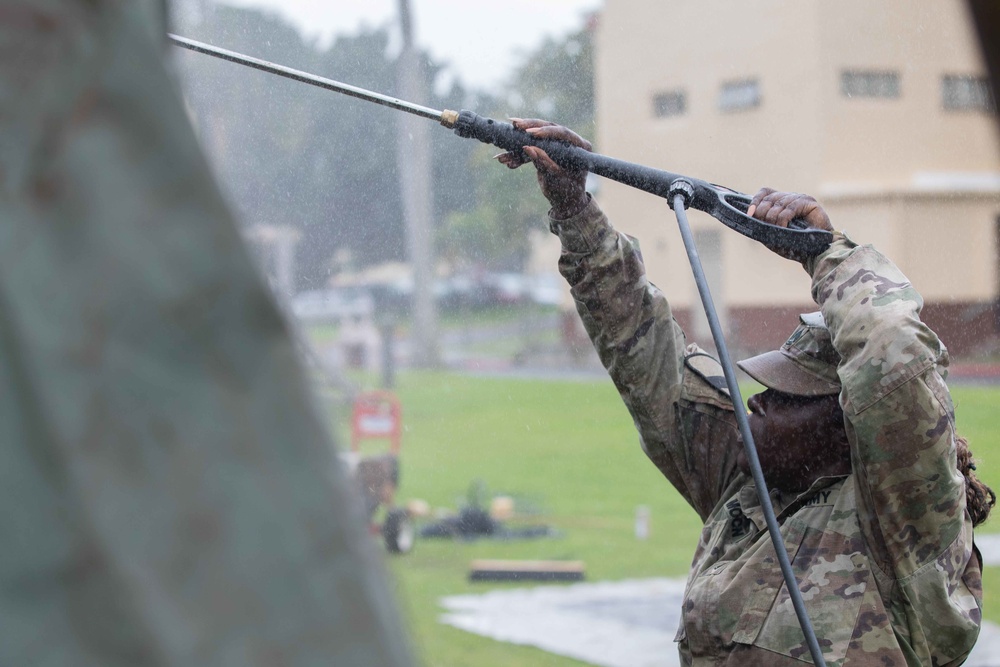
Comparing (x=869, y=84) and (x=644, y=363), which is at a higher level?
(x=869, y=84)

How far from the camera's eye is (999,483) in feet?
22.7

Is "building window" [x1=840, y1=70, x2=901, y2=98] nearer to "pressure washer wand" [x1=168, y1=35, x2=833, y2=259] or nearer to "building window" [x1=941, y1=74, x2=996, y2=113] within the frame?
"building window" [x1=941, y1=74, x2=996, y2=113]

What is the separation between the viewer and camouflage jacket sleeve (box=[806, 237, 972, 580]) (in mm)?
1768

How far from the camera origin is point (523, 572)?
6.76 m

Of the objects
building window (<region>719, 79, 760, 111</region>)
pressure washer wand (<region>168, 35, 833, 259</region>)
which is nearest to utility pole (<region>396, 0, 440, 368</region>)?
building window (<region>719, 79, 760, 111</region>)

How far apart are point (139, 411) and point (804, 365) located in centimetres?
172

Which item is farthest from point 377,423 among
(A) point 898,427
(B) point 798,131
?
(A) point 898,427

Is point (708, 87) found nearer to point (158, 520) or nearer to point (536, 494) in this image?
point (158, 520)

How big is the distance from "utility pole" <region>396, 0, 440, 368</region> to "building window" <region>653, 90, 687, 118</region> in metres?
0.97

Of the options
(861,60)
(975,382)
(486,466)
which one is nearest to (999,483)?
(975,382)

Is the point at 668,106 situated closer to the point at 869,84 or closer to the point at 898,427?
the point at 869,84

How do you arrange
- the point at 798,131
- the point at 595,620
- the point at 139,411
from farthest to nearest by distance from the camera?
the point at 595,620 → the point at 798,131 → the point at 139,411

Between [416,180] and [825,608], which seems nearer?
[825,608]

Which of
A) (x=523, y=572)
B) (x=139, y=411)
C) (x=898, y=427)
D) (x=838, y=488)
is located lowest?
(x=523, y=572)
